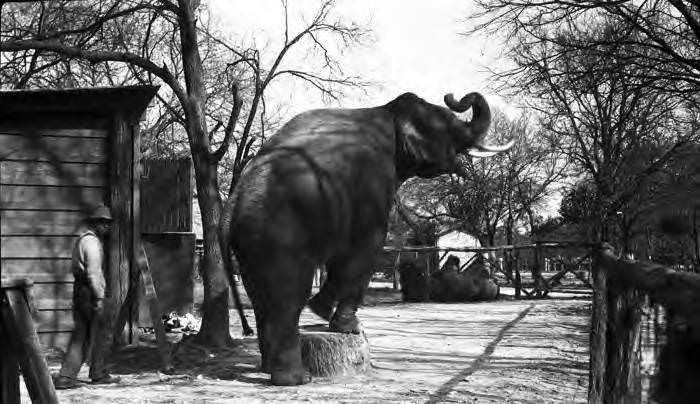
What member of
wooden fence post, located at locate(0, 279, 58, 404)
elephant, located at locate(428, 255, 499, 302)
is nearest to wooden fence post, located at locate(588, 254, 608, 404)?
wooden fence post, located at locate(0, 279, 58, 404)

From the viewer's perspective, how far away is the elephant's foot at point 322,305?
8836 millimetres

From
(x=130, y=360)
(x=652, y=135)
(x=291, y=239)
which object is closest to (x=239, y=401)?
(x=291, y=239)

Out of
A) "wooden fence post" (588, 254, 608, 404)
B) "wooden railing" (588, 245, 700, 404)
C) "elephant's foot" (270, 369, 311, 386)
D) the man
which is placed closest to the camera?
"wooden railing" (588, 245, 700, 404)

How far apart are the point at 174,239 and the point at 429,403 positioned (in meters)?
8.15

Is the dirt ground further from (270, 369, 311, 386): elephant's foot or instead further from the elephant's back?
the elephant's back

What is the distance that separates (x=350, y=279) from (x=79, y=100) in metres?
4.44

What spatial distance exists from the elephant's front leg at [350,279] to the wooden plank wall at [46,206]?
3622 mm

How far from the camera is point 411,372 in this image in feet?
28.8

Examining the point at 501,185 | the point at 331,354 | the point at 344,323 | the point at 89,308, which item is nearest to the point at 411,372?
the point at 344,323

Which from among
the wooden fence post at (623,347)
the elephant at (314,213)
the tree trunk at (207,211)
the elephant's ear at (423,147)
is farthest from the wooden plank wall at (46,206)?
the wooden fence post at (623,347)

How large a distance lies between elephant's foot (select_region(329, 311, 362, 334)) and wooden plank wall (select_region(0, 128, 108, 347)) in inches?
144

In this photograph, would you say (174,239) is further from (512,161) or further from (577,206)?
(512,161)

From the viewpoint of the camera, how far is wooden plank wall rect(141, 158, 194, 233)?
48.0ft

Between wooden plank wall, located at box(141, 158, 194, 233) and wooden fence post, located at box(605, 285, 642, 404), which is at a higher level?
wooden plank wall, located at box(141, 158, 194, 233)
